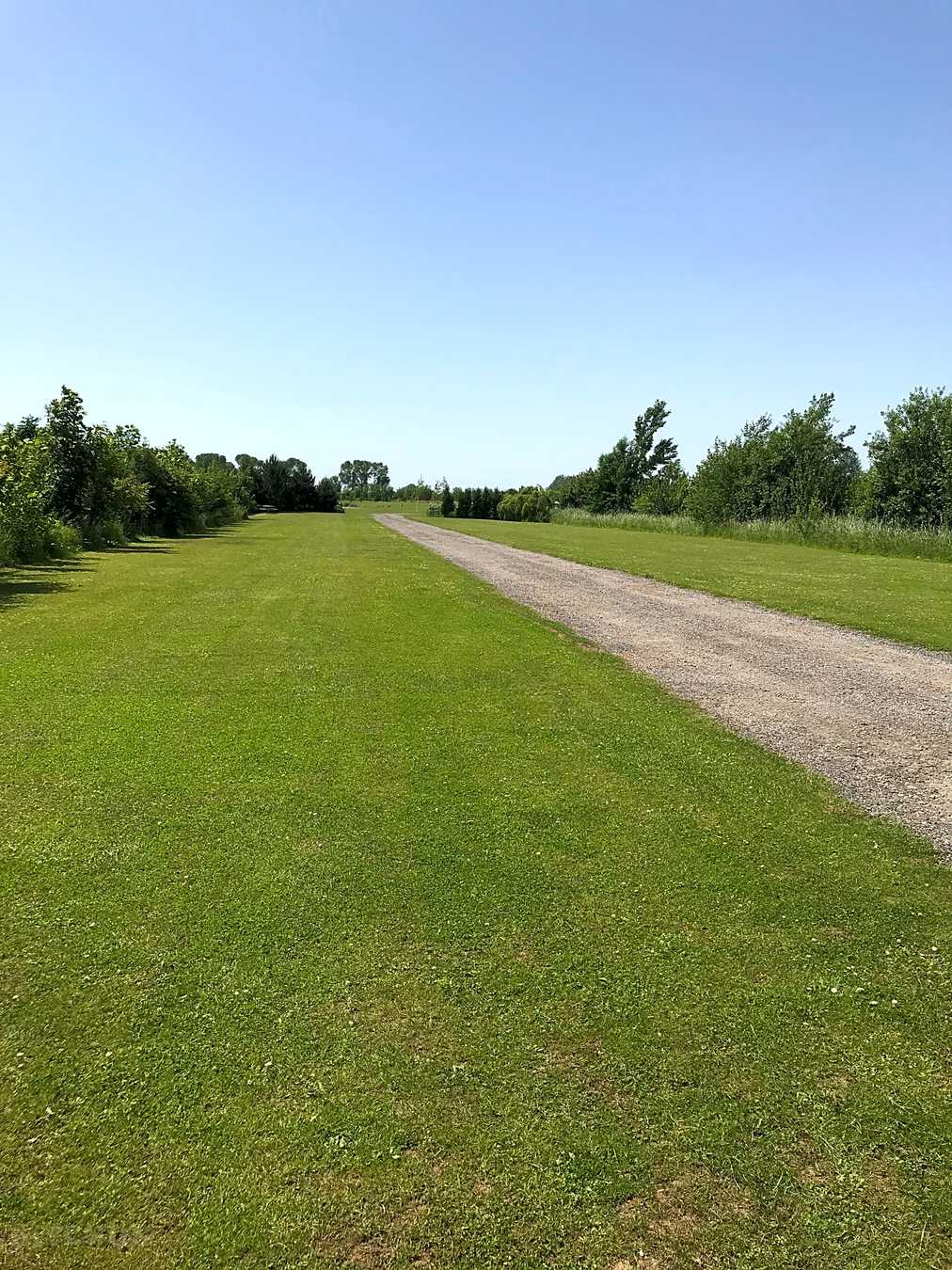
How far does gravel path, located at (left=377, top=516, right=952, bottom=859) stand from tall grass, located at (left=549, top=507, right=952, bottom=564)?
19.4 meters

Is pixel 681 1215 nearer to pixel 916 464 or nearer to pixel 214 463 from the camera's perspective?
pixel 916 464

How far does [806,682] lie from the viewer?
8.32 m

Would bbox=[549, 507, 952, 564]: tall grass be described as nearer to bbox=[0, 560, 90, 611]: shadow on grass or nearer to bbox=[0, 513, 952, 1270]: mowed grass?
bbox=[0, 513, 952, 1270]: mowed grass

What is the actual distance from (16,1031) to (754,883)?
3.51m

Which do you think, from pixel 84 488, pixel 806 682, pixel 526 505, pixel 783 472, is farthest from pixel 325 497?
pixel 806 682

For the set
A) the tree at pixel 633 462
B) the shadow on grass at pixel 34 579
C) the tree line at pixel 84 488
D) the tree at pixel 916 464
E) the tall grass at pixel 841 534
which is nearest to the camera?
the shadow on grass at pixel 34 579

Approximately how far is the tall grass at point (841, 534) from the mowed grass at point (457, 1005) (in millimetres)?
28531

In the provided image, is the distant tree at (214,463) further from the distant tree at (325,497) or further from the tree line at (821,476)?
the tree line at (821,476)

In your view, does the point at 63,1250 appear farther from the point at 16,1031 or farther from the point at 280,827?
the point at 280,827

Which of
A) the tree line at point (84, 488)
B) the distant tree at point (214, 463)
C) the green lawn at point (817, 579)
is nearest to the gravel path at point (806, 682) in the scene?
the green lawn at point (817, 579)

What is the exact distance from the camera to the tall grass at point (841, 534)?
2934 centimetres

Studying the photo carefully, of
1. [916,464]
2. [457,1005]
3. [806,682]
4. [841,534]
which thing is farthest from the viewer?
[916,464]

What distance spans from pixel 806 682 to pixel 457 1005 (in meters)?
6.77

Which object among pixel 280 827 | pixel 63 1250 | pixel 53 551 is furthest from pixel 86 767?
pixel 53 551
